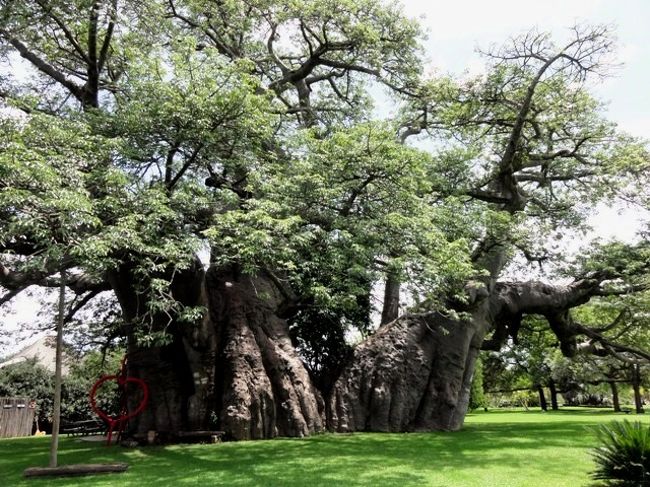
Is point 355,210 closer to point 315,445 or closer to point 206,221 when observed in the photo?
point 206,221

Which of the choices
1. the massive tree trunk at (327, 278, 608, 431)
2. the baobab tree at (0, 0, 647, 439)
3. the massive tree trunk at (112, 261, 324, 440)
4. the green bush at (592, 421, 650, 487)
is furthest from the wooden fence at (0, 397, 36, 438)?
the green bush at (592, 421, 650, 487)

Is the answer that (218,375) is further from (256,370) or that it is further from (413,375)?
(413,375)

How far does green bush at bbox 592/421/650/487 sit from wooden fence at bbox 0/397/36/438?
57.3 feet

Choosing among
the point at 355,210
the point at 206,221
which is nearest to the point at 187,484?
the point at 206,221

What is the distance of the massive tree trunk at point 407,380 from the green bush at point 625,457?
6.46 meters

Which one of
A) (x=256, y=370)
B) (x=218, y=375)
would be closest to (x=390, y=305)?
(x=256, y=370)

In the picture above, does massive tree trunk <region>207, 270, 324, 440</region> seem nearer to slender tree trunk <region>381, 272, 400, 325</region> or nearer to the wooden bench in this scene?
slender tree trunk <region>381, 272, 400, 325</region>

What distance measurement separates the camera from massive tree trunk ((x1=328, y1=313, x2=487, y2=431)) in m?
13.4

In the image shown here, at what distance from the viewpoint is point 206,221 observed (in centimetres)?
1038

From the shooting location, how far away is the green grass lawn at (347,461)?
24.1 ft

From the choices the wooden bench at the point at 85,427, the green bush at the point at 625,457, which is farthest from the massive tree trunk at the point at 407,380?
the wooden bench at the point at 85,427

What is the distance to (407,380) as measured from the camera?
539 inches

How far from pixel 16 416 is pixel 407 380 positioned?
1343 centimetres

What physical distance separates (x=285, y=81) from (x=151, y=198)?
28.2 feet
